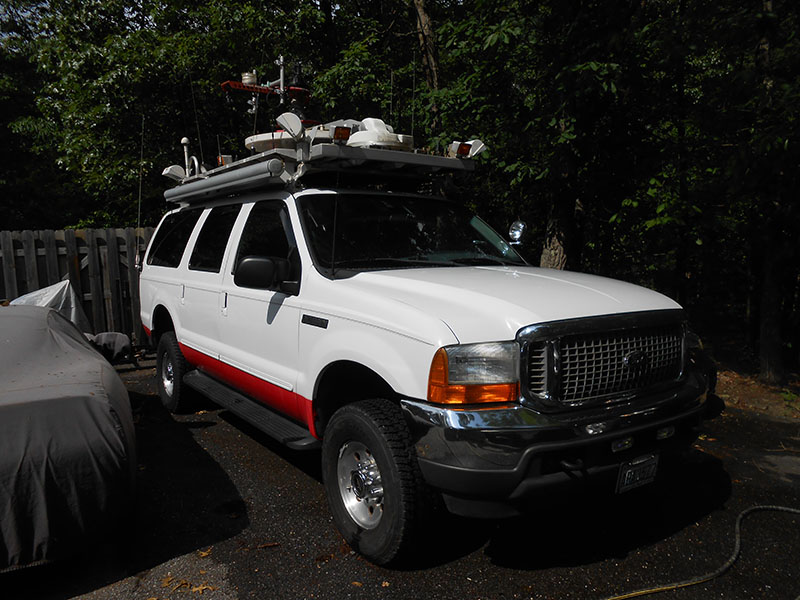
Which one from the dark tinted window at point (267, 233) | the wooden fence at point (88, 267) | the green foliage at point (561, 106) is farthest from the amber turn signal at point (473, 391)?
the wooden fence at point (88, 267)

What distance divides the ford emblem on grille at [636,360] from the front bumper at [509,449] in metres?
0.24

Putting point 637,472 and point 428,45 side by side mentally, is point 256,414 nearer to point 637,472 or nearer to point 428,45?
point 637,472

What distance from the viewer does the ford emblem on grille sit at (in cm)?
292

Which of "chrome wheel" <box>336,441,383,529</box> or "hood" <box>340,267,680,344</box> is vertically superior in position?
"hood" <box>340,267,680,344</box>

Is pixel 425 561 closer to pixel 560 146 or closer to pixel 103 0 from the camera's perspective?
pixel 560 146

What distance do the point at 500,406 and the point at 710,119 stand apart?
4.78 metres

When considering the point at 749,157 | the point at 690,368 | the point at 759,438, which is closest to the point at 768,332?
the point at 759,438

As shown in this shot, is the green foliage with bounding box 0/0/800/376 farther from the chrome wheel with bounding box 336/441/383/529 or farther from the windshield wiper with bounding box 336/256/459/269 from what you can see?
the chrome wheel with bounding box 336/441/383/529

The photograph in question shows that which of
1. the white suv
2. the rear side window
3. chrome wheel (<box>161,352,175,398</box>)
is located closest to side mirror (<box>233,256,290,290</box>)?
the white suv

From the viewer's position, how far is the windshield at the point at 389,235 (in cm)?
373

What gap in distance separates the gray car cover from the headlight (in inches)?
70.2

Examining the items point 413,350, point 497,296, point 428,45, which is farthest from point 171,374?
point 428,45

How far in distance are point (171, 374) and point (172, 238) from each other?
137 cm

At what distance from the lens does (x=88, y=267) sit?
8.48 metres
